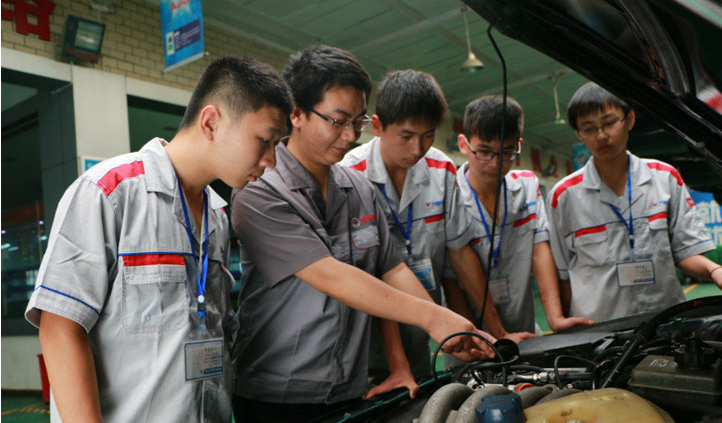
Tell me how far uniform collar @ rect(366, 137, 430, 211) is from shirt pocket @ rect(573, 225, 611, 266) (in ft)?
2.38

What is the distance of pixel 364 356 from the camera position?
1398mm

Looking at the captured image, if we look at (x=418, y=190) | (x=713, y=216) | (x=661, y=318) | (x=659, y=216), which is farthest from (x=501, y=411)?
(x=713, y=216)

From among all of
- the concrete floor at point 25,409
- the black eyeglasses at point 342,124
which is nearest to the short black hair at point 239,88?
the black eyeglasses at point 342,124

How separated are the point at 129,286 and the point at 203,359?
0.23m

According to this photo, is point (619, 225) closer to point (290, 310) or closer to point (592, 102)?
point (592, 102)

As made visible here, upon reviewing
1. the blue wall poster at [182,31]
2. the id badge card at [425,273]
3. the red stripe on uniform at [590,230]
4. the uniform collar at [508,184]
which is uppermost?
the blue wall poster at [182,31]

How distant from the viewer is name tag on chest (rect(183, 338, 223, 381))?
1029mm

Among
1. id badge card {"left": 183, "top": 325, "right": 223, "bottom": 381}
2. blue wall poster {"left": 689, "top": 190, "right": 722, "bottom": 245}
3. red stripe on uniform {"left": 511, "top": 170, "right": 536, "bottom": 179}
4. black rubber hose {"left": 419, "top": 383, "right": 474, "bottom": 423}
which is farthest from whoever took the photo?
blue wall poster {"left": 689, "top": 190, "right": 722, "bottom": 245}

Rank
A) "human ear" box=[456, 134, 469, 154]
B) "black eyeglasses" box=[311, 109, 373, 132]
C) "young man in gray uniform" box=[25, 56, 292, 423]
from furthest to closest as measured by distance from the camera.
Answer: "human ear" box=[456, 134, 469, 154] < "black eyeglasses" box=[311, 109, 373, 132] < "young man in gray uniform" box=[25, 56, 292, 423]

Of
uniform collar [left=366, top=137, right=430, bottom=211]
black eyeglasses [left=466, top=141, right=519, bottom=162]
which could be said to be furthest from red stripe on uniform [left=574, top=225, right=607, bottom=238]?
uniform collar [left=366, top=137, right=430, bottom=211]

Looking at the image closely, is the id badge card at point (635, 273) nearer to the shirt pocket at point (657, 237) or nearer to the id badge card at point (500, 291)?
the shirt pocket at point (657, 237)

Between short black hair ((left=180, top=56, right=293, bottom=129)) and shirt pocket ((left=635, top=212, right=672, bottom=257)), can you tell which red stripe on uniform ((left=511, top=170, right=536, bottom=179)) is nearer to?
shirt pocket ((left=635, top=212, right=672, bottom=257))

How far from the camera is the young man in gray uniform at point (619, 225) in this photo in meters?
1.91

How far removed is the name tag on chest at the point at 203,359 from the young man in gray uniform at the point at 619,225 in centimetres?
159
